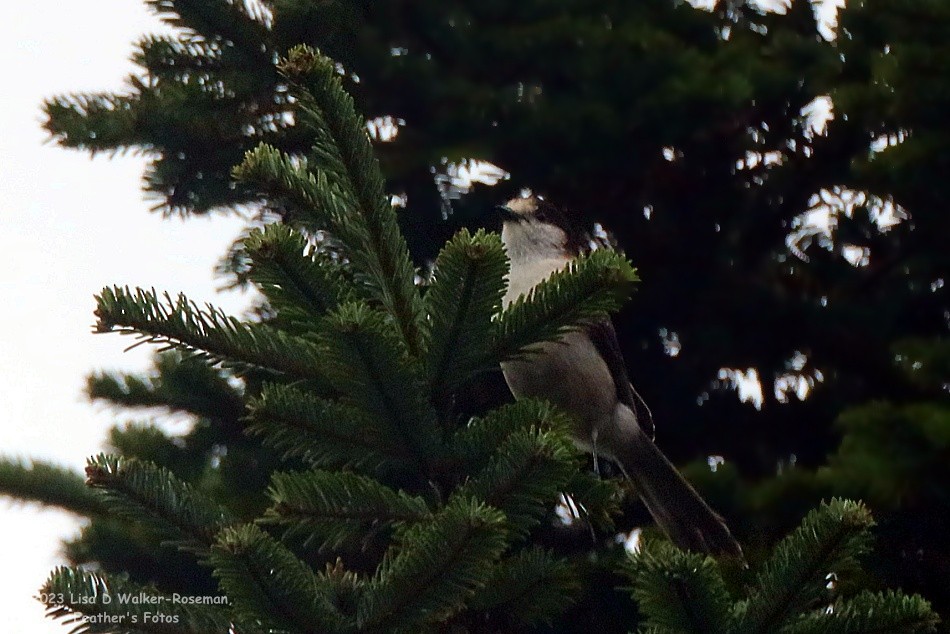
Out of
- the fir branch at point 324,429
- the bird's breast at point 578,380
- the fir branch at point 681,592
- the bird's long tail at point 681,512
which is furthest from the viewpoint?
the bird's breast at point 578,380

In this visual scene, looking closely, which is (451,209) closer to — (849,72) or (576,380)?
(576,380)

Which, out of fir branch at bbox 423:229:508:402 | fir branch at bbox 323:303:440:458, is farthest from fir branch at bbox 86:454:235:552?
fir branch at bbox 423:229:508:402

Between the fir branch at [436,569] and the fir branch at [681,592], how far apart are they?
0.64ft

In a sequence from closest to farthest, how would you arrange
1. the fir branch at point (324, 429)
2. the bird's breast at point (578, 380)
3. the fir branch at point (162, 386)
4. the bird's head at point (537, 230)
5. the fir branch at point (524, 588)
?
the fir branch at point (324, 429)
the fir branch at point (524, 588)
the fir branch at point (162, 386)
the bird's breast at point (578, 380)
the bird's head at point (537, 230)

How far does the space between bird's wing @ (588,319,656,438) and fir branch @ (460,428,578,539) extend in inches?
55.4

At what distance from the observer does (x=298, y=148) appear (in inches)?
131

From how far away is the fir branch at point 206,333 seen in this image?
164 cm

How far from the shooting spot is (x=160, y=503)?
67.3 inches

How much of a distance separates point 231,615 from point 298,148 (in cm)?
183

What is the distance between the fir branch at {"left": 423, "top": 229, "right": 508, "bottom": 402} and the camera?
160cm

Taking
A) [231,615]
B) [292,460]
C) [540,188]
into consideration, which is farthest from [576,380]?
[231,615]

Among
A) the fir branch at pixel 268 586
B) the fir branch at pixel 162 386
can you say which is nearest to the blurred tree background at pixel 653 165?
the fir branch at pixel 162 386

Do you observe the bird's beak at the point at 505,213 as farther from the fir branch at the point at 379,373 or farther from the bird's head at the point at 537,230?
the fir branch at the point at 379,373

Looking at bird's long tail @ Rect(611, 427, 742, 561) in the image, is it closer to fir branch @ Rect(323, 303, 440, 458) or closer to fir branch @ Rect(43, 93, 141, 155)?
fir branch @ Rect(323, 303, 440, 458)
